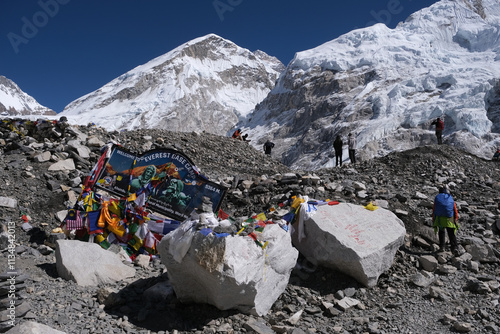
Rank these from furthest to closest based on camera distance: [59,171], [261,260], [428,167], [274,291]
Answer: [428,167]
[59,171]
[274,291]
[261,260]

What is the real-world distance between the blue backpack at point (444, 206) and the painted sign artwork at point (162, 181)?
397 centimetres

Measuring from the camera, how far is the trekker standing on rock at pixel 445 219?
22.4ft

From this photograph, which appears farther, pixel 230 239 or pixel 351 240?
pixel 351 240

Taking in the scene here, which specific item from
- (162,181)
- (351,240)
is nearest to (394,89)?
(162,181)

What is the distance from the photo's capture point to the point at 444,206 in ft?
22.6

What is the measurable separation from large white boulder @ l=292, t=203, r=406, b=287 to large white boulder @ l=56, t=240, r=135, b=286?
2.84 m

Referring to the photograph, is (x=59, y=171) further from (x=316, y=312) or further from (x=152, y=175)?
(x=316, y=312)

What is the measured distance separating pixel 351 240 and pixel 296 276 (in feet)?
3.43

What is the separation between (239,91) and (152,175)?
164295 millimetres

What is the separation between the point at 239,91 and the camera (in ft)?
553

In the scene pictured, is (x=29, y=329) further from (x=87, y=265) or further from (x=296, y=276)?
(x=296, y=276)

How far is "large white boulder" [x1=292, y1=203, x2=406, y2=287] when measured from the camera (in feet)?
18.7

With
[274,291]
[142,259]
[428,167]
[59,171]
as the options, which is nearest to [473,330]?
[274,291]

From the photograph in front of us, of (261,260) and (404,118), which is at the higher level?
(404,118)
